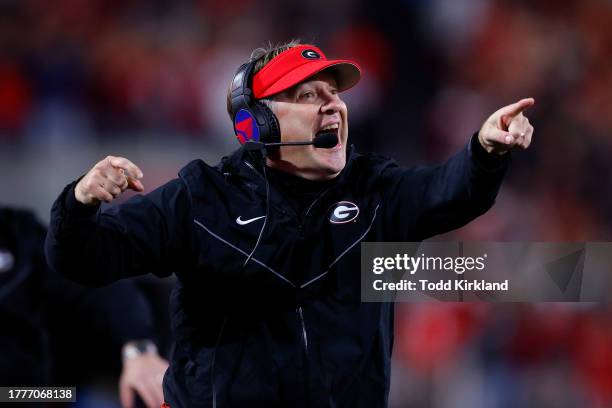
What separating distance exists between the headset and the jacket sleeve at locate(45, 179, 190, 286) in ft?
0.68

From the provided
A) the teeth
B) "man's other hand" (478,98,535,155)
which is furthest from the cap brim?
"man's other hand" (478,98,535,155)

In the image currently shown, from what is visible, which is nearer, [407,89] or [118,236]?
[118,236]

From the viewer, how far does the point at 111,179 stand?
1766 millimetres

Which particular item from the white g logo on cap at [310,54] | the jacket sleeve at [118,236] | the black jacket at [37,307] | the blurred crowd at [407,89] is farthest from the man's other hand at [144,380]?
the blurred crowd at [407,89]

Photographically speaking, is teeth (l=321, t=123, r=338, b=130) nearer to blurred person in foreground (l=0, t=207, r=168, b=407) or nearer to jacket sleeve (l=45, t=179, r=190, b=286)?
jacket sleeve (l=45, t=179, r=190, b=286)

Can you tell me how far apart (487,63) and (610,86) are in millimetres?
746

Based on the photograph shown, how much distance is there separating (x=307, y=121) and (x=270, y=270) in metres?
0.38

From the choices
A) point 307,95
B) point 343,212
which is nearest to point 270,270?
point 343,212

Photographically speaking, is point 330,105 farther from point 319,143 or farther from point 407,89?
point 407,89

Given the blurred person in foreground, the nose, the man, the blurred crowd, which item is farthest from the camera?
the blurred crowd

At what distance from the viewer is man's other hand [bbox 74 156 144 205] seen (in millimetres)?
1763

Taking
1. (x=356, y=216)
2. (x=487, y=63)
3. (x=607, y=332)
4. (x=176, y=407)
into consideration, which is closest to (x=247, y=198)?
(x=356, y=216)

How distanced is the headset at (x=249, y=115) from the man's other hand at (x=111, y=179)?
0.42 m

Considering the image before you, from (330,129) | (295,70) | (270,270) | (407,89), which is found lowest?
(270,270)
